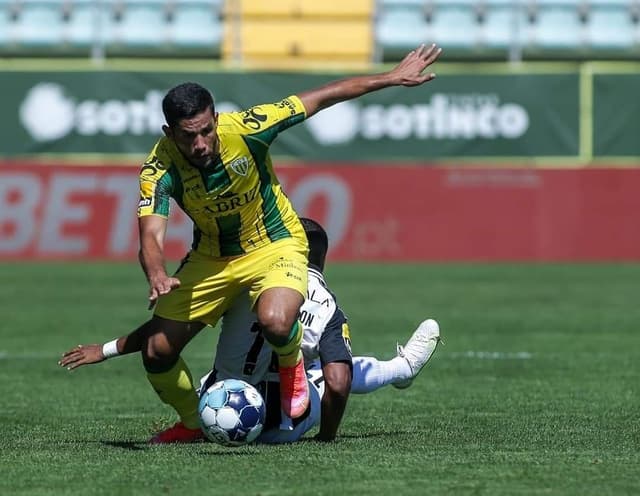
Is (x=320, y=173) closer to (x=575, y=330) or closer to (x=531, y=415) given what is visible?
(x=575, y=330)

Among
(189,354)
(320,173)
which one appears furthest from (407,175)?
(189,354)

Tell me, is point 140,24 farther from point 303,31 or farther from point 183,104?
point 183,104

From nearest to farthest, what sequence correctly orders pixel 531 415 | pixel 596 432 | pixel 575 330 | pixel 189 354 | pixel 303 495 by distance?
pixel 303 495, pixel 596 432, pixel 531 415, pixel 189 354, pixel 575 330

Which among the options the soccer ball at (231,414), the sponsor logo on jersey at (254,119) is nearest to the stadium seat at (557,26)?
the sponsor logo on jersey at (254,119)

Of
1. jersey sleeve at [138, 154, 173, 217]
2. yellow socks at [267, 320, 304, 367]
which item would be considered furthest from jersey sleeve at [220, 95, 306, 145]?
yellow socks at [267, 320, 304, 367]

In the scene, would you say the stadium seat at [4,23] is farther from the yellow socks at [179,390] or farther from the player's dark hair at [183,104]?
the player's dark hair at [183,104]

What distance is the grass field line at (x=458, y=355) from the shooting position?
1187 centimetres

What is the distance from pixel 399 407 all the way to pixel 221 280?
1974 mm

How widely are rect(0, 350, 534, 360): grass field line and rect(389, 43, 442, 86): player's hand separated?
4.24 meters

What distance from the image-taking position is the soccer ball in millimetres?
7078

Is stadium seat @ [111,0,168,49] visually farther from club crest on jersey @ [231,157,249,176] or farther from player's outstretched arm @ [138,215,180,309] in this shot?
player's outstretched arm @ [138,215,180,309]

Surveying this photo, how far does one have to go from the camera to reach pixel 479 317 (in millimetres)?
14945

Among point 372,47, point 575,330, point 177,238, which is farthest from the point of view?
point 372,47

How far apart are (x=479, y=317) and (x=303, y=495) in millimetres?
9293
